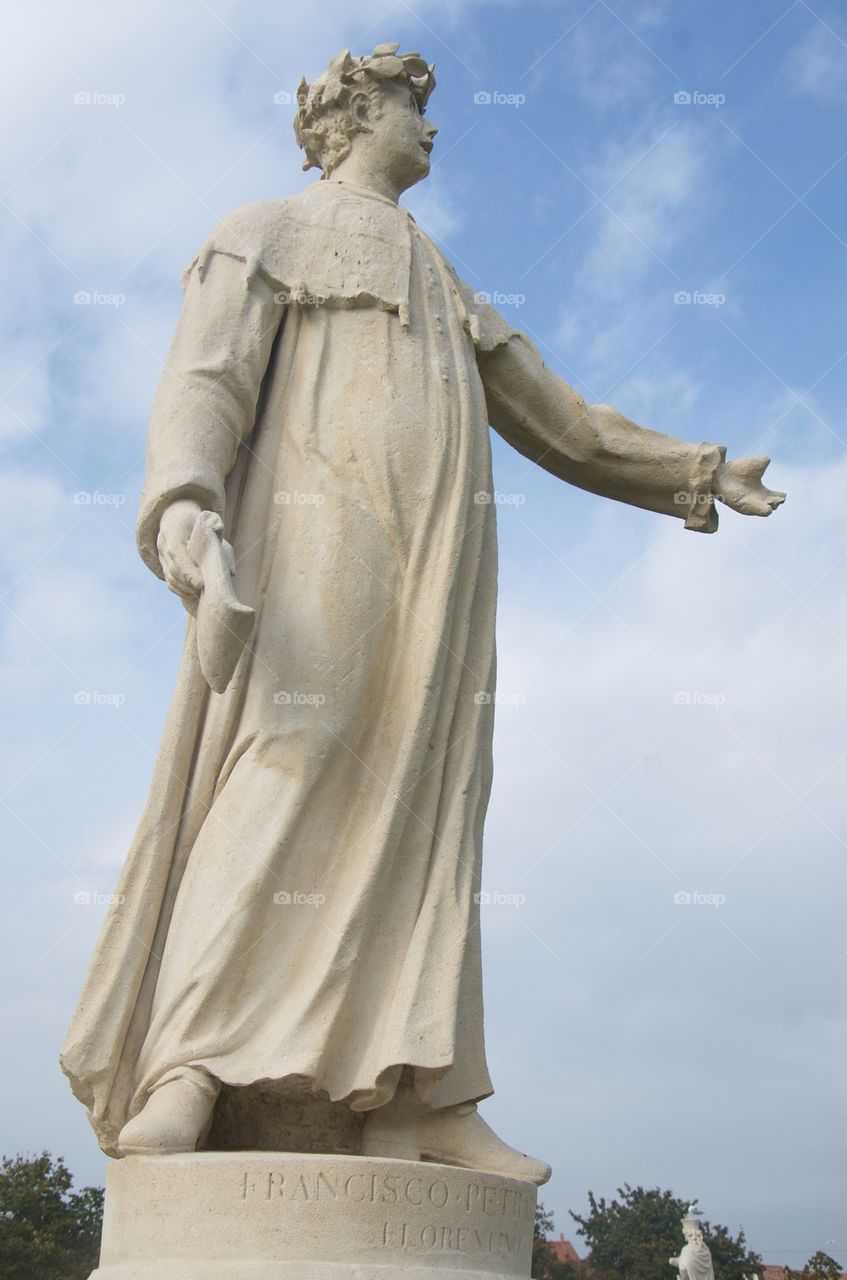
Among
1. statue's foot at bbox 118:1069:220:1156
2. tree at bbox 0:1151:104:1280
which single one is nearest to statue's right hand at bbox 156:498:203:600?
statue's foot at bbox 118:1069:220:1156

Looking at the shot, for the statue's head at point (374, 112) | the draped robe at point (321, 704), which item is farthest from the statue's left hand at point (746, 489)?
the statue's head at point (374, 112)

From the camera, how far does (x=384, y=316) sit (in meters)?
5.98

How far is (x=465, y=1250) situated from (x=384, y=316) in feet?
11.5

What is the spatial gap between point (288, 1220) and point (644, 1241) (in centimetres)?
3784

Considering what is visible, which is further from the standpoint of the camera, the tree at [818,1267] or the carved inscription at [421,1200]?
the tree at [818,1267]

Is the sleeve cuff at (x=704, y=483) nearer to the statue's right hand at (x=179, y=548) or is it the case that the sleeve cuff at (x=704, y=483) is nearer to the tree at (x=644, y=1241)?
the statue's right hand at (x=179, y=548)

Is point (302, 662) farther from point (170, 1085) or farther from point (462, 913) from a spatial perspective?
point (170, 1085)

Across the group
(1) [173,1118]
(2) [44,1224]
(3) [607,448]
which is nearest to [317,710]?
(1) [173,1118]

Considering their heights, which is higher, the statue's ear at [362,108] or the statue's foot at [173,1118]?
the statue's ear at [362,108]

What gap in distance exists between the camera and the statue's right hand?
504 centimetres

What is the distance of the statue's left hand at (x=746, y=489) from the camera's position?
6520 millimetres

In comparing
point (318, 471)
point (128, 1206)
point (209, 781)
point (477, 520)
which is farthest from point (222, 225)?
point (128, 1206)

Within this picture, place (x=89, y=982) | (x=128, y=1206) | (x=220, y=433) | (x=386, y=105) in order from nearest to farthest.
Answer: (x=128, y=1206) → (x=89, y=982) → (x=220, y=433) → (x=386, y=105)

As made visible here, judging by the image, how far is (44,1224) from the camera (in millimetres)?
25469
